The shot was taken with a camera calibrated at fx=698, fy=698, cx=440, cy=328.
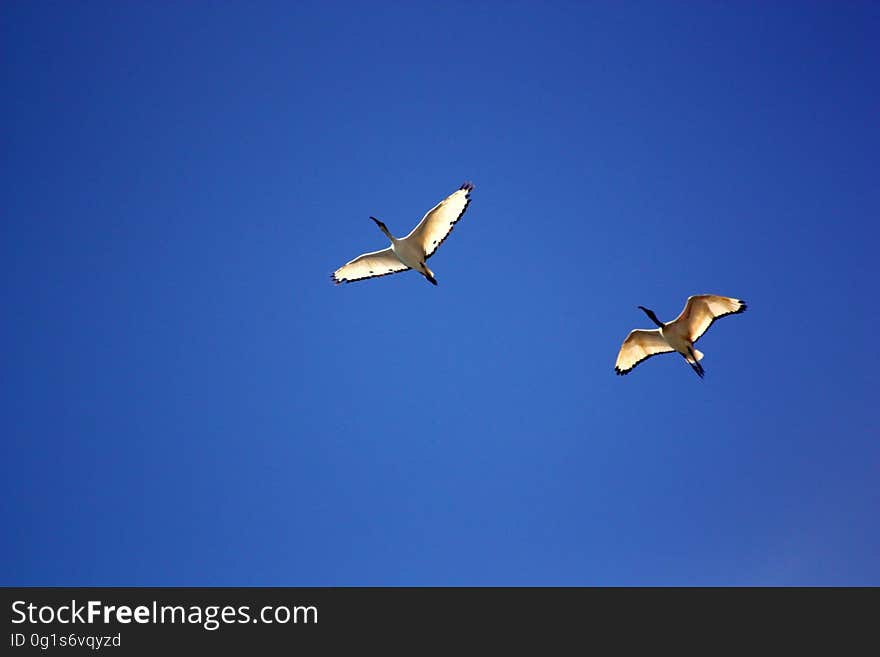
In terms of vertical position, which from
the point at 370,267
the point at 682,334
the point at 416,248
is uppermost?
the point at 370,267

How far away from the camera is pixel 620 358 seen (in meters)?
23.6

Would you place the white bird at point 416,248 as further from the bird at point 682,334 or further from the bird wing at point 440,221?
the bird at point 682,334

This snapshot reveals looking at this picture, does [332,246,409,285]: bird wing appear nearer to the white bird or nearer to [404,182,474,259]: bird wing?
the white bird

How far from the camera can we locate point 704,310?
68.9 ft

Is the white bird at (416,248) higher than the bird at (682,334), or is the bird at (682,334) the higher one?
the white bird at (416,248)

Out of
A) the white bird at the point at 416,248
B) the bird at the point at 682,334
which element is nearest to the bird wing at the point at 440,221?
the white bird at the point at 416,248

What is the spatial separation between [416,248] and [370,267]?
2219mm

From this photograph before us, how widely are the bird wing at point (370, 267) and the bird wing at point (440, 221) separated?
1274 millimetres

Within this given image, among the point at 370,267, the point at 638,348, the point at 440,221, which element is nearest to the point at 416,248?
the point at 440,221

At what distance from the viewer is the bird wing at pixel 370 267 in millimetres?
21453

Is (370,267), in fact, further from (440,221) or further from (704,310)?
(704,310)
